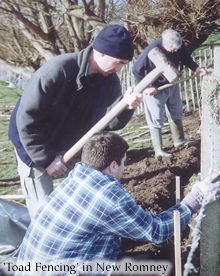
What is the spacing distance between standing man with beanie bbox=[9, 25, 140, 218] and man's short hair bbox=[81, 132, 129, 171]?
497 millimetres

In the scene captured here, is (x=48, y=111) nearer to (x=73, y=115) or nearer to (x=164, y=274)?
(x=73, y=115)

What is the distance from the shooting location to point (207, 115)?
1.78 metres

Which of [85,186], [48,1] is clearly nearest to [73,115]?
[85,186]

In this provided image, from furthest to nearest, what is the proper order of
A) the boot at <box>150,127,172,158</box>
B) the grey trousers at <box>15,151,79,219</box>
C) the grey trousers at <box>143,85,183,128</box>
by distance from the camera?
the boot at <box>150,127,172,158</box> < the grey trousers at <box>143,85,183,128</box> < the grey trousers at <box>15,151,79,219</box>

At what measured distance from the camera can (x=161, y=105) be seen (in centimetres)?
462

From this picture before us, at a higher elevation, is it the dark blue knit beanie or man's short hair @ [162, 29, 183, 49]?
the dark blue knit beanie

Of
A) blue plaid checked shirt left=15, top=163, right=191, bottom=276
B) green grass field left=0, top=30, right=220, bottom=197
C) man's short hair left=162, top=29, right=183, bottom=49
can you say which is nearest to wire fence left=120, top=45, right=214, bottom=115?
green grass field left=0, top=30, right=220, bottom=197

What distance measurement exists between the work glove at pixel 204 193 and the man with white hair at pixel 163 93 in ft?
8.08

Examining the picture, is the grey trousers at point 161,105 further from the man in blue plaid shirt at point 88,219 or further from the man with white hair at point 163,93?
the man in blue plaid shirt at point 88,219

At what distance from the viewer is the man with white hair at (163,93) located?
414 cm

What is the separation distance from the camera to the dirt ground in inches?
109

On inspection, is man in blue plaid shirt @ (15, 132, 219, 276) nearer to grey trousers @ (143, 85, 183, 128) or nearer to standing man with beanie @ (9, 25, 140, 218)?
standing man with beanie @ (9, 25, 140, 218)

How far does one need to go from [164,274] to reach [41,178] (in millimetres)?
1229

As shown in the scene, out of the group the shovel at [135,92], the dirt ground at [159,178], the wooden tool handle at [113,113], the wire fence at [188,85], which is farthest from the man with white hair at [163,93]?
the wire fence at [188,85]
